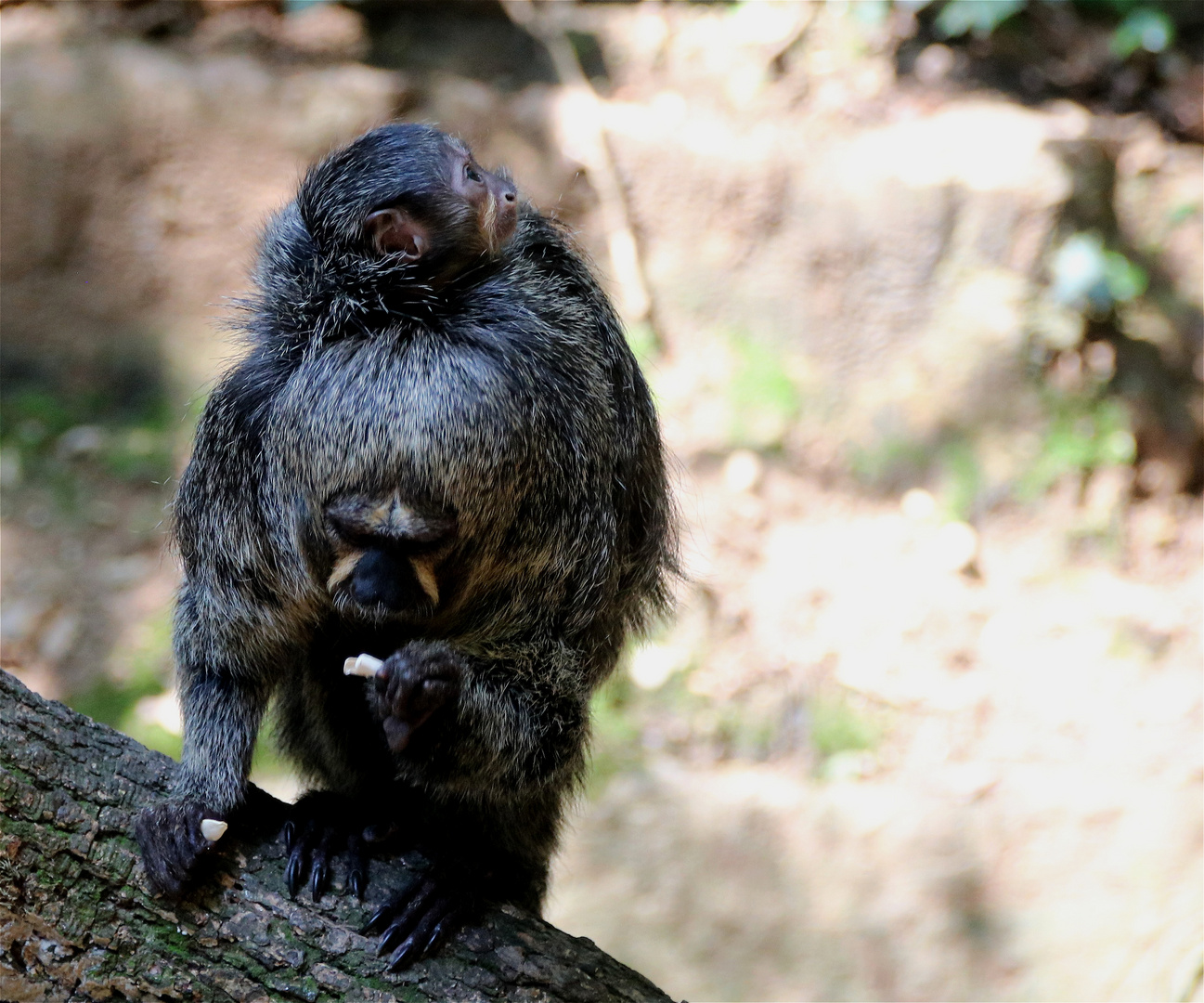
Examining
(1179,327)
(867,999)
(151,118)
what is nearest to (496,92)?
(151,118)

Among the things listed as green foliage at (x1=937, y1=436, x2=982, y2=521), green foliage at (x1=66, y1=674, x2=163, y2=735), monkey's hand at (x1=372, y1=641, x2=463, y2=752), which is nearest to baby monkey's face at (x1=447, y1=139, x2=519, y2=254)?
monkey's hand at (x1=372, y1=641, x2=463, y2=752)

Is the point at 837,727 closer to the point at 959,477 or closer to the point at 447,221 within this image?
the point at 959,477

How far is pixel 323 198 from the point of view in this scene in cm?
308

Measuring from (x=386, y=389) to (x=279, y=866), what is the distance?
4.14 ft

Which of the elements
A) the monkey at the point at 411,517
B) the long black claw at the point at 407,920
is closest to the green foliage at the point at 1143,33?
the monkey at the point at 411,517

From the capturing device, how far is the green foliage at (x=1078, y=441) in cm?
712

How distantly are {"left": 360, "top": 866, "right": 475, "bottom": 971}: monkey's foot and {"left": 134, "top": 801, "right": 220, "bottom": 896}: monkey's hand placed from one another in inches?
18.2

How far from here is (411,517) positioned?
2.71 meters

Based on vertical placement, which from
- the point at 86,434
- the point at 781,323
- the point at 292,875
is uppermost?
the point at 781,323

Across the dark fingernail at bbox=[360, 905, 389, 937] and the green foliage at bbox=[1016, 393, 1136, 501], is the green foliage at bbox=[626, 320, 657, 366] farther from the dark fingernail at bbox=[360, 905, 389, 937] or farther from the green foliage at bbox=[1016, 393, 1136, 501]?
the dark fingernail at bbox=[360, 905, 389, 937]

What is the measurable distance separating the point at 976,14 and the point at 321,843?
709 cm

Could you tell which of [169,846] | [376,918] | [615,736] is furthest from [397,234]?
[615,736]

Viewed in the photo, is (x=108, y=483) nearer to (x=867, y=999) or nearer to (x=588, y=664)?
(x=588, y=664)

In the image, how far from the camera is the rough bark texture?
272 cm
